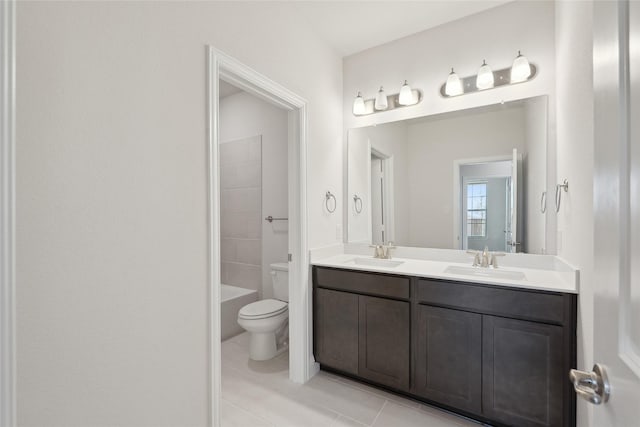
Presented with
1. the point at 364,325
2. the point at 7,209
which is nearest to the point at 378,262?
the point at 364,325

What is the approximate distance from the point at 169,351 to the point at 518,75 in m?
2.63

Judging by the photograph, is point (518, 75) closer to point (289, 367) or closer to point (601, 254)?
point (601, 254)

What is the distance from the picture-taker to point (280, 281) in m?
3.10

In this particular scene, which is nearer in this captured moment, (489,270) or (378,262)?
(489,270)

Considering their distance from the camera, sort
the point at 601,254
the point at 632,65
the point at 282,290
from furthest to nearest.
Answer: the point at 282,290 < the point at 601,254 < the point at 632,65

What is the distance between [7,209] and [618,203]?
1.31 metres

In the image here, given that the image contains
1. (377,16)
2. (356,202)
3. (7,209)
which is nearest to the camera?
(7,209)

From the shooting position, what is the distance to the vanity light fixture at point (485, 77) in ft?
6.89

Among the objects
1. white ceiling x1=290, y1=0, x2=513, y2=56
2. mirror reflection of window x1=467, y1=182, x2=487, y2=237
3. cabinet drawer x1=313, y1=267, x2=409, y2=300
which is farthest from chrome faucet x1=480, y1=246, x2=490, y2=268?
white ceiling x1=290, y1=0, x2=513, y2=56

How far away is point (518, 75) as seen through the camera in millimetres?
1999

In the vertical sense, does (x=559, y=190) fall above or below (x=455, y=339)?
above

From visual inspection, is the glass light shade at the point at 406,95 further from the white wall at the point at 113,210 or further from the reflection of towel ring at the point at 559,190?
the white wall at the point at 113,210

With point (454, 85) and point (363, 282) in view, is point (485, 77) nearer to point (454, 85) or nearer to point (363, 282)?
point (454, 85)

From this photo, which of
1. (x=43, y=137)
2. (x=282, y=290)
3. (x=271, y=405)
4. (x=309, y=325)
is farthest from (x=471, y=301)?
(x=43, y=137)
